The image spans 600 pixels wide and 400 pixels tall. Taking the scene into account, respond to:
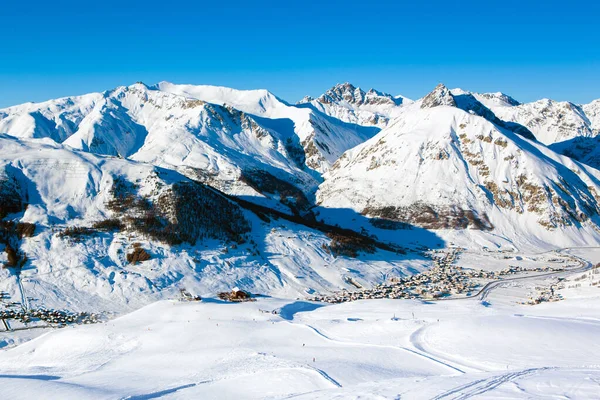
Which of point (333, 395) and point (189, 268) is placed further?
point (189, 268)

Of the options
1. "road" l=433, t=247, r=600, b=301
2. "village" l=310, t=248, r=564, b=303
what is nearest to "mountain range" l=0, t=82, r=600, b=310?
"village" l=310, t=248, r=564, b=303

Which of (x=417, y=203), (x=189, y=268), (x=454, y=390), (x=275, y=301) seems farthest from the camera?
Result: (x=417, y=203)

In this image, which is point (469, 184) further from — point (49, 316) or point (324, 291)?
point (49, 316)

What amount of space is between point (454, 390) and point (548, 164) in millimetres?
148257

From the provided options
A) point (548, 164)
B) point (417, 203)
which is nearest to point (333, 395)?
point (417, 203)

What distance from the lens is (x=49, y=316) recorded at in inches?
2180

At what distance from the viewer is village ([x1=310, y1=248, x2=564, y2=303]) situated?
228ft

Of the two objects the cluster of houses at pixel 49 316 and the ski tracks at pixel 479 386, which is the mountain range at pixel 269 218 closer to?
the cluster of houses at pixel 49 316

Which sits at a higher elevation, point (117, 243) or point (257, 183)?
point (257, 183)

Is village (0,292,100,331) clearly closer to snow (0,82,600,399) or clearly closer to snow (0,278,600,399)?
snow (0,82,600,399)

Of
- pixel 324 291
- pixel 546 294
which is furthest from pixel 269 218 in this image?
pixel 546 294

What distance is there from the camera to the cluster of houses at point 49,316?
54.0 meters

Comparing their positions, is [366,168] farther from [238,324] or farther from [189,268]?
[238,324]

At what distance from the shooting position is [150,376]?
30.2 meters
